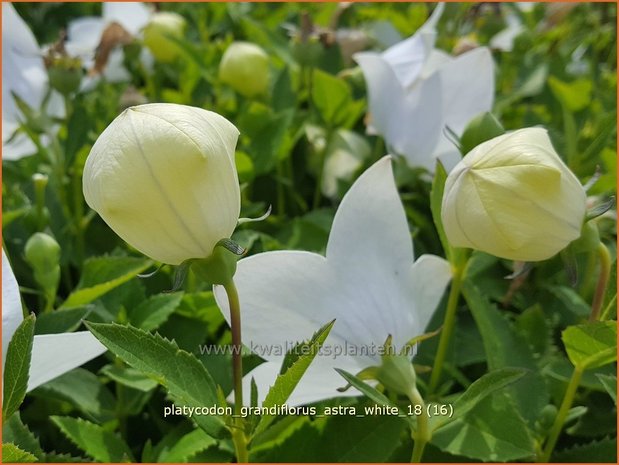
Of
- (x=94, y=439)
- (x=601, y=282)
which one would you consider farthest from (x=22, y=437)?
(x=601, y=282)

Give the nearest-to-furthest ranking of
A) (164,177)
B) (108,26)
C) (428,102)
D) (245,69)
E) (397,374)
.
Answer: (164,177)
(397,374)
(428,102)
(245,69)
(108,26)

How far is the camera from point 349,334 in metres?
0.54

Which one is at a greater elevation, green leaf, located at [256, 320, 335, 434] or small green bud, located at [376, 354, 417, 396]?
green leaf, located at [256, 320, 335, 434]

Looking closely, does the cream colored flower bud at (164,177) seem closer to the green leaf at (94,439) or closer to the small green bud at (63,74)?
the green leaf at (94,439)

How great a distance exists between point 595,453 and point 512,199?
0.84ft

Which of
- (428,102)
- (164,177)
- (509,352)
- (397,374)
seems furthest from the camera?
(428,102)

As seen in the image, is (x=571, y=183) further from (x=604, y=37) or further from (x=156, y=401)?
(x=604, y=37)

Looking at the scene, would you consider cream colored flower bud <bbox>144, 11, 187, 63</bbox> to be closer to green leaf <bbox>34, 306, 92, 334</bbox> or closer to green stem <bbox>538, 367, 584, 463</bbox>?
green leaf <bbox>34, 306, 92, 334</bbox>

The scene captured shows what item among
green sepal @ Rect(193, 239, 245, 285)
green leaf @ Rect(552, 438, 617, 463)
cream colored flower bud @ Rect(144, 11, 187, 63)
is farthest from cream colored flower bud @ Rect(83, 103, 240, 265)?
cream colored flower bud @ Rect(144, 11, 187, 63)

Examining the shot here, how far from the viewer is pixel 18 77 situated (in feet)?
3.12

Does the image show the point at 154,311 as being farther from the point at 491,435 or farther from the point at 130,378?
the point at 491,435

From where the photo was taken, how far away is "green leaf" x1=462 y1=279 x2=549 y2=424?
60cm

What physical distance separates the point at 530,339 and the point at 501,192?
0.27 metres

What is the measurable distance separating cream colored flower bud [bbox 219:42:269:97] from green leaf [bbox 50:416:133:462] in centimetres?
46
